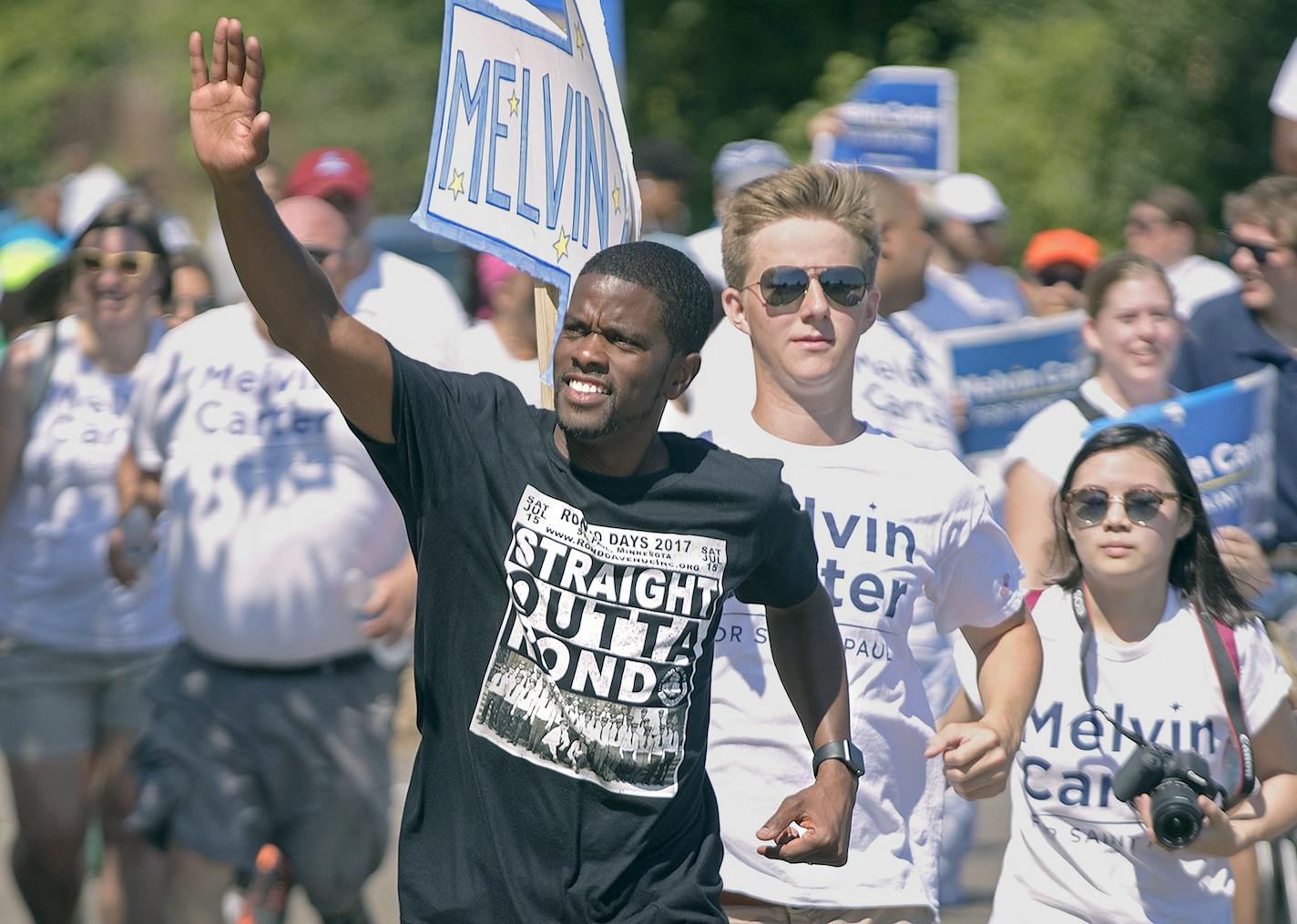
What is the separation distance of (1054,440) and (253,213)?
3227mm

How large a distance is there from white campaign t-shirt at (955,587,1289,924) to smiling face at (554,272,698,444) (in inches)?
59.0

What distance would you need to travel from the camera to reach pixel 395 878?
7273mm

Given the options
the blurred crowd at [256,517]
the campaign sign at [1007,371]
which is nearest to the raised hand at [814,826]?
the blurred crowd at [256,517]

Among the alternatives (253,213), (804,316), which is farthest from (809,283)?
(253,213)

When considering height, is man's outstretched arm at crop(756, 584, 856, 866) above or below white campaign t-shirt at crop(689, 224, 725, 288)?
below

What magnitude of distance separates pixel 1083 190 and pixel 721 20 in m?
6.83

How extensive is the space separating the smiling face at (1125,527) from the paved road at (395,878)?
3.06m

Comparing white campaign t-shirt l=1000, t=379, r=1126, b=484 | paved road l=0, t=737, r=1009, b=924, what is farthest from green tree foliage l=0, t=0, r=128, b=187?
white campaign t-shirt l=1000, t=379, r=1126, b=484

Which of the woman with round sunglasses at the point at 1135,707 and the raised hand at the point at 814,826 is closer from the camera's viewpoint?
the raised hand at the point at 814,826

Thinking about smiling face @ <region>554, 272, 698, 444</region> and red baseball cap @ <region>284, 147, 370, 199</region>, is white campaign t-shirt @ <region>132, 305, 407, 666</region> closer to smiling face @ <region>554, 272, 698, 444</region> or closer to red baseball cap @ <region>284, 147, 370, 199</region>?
red baseball cap @ <region>284, 147, 370, 199</region>

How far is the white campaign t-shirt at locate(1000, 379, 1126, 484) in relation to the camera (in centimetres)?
575

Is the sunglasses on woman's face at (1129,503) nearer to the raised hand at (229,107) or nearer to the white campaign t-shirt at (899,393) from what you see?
the white campaign t-shirt at (899,393)

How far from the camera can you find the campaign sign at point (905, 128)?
419 inches

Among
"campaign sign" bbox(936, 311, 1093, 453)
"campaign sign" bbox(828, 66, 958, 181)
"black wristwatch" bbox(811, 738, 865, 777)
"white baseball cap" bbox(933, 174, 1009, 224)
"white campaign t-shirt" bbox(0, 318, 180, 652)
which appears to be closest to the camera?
"black wristwatch" bbox(811, 738, 865, 777)
